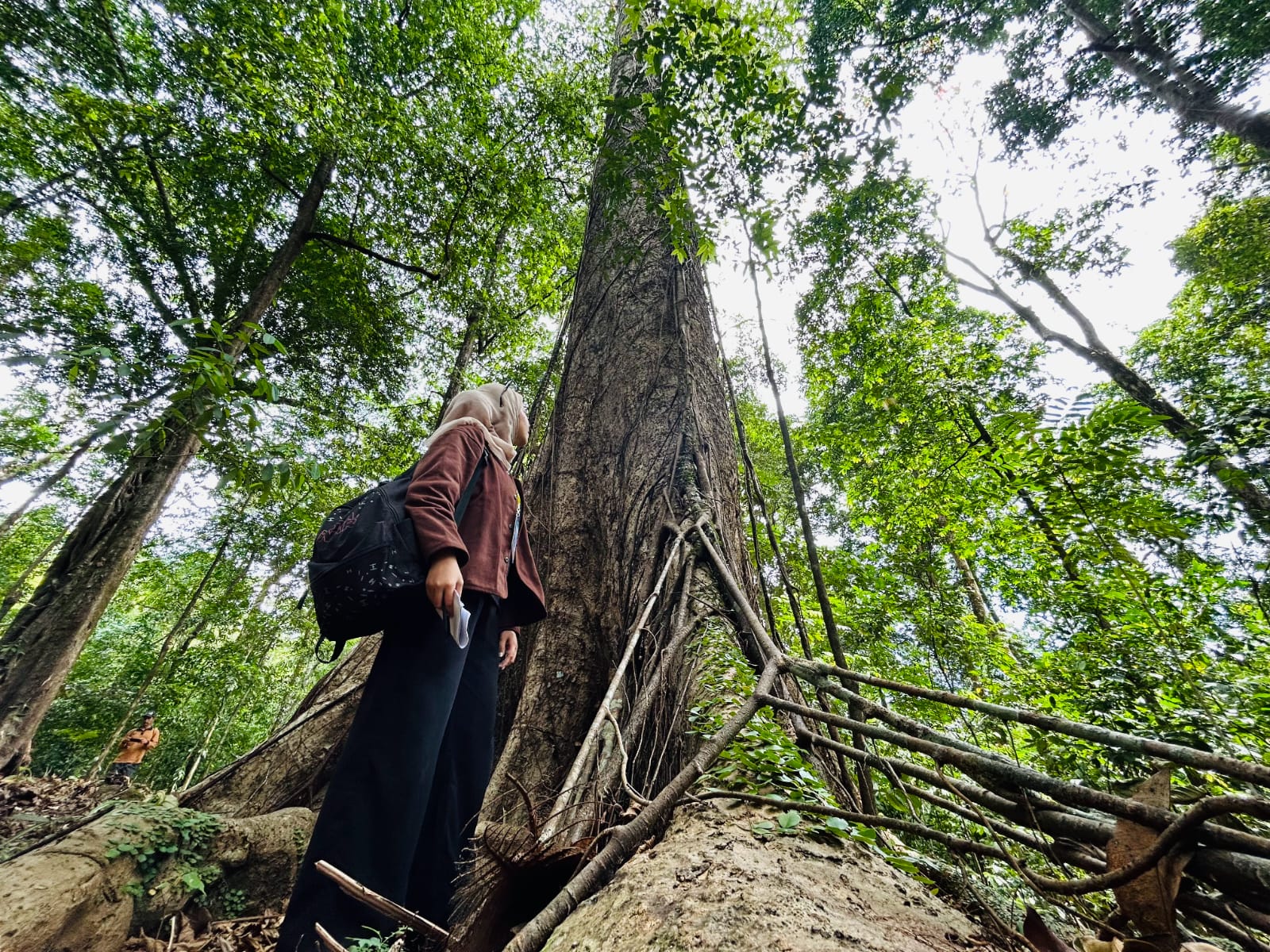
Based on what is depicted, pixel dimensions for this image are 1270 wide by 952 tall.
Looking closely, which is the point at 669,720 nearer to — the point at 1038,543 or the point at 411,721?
A: the point at 411,721

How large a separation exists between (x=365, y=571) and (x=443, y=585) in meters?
0.22

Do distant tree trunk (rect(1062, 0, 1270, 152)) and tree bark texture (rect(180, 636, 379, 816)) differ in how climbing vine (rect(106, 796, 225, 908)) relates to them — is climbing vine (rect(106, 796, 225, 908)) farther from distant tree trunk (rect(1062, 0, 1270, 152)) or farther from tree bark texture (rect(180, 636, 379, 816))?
distant tree trunk (rect(1062, 0, 1270, 152))

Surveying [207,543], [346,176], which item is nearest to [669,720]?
[346,176]

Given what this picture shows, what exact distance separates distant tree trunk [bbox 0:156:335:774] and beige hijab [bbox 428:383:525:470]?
7.96 feet

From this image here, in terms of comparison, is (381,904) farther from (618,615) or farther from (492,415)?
(492,415)

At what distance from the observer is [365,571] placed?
1461mm

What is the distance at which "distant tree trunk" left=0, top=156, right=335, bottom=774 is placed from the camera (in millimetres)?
3947

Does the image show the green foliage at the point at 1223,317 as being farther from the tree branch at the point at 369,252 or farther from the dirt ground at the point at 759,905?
the tree branch at the point at 369,252

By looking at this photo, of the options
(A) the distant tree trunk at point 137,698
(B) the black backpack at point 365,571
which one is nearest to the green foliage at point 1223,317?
(B) the black backpack at point 365,571

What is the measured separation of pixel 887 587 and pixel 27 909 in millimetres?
6226

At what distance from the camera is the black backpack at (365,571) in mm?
1459

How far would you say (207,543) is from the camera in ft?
32.8

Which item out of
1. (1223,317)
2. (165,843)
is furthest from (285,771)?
(1223,317)

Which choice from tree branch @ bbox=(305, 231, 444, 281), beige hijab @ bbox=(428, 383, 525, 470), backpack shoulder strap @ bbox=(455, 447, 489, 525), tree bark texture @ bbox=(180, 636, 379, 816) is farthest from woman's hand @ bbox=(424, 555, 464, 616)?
tree branch @ bbox=(305, 231, 444, 281)
